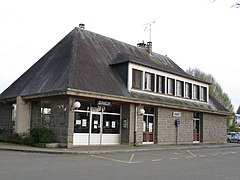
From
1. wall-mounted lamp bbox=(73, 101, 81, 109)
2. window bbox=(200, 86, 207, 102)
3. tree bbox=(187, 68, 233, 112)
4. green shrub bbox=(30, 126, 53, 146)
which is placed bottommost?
green shrub bbox=(30, 126, 53, 146)

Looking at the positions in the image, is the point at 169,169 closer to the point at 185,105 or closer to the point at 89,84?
the point at 89,84

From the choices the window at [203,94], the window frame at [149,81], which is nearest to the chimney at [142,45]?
the window at [203,94]

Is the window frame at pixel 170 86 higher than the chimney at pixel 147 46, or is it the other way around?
the chimney at pixel 147 46

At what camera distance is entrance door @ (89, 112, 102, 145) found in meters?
20.3

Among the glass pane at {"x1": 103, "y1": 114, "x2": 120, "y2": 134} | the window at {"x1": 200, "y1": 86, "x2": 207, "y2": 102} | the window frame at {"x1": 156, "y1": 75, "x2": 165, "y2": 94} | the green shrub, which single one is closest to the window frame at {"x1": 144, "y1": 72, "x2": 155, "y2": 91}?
the window frame at {"x1": 156, "y1": 75, "x2": 165, "y2": 94}

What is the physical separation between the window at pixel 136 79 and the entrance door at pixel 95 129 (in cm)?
360

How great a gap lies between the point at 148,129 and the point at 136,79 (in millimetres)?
3653

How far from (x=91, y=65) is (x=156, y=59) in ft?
32.5

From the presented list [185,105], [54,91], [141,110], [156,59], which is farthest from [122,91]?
[156,59]

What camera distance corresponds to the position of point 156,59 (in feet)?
98.7

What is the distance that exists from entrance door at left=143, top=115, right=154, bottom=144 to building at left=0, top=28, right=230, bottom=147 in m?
0.07

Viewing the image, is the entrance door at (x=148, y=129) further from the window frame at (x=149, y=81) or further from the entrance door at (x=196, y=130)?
the entrance door at (x=196, y=130)

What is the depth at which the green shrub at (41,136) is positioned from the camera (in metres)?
18.4

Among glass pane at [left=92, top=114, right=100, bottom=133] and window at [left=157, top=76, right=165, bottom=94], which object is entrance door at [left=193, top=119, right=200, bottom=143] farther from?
glass pane at [left=92, top=114, right=100, bottom=133]
